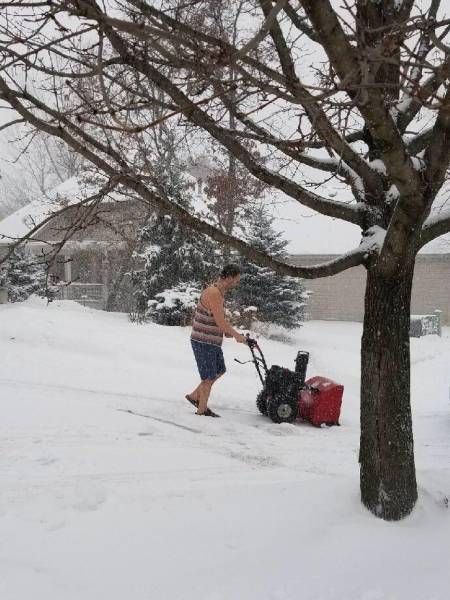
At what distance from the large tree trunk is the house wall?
17509mm

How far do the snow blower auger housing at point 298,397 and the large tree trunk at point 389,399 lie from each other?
9.49ft

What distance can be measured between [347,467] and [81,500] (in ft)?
7.96

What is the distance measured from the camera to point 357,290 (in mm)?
21547

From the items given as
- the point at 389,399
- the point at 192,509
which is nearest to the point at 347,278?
the point at 389,399

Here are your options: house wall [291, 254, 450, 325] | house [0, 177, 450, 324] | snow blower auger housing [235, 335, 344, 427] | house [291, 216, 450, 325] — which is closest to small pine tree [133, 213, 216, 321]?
house [0, 177, 450, 324]

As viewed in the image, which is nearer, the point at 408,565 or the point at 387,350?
the point at 408,565

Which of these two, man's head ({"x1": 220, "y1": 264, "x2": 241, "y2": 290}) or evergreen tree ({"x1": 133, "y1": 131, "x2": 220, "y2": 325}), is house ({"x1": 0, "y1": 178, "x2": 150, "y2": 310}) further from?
man's head ({"x1": 220, "y1": 264, "x2": 241, "y2": 290})

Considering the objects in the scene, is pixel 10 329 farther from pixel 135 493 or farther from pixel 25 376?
pixel 135 493

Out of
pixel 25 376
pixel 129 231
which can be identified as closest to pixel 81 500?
pixel 25 376

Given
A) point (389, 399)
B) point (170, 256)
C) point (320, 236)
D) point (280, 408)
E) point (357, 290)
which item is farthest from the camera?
point (320, 236)

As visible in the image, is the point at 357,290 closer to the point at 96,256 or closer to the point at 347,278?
the point at 347,278

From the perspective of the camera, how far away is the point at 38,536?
2.93 meters

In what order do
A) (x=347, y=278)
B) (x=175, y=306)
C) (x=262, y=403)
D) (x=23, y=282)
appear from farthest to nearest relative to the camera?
(x=347, y=278) < (x=23, y=282) < (x=175, y=306) < (x=262, y=403)

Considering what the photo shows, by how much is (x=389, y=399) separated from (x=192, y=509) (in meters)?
1.37
